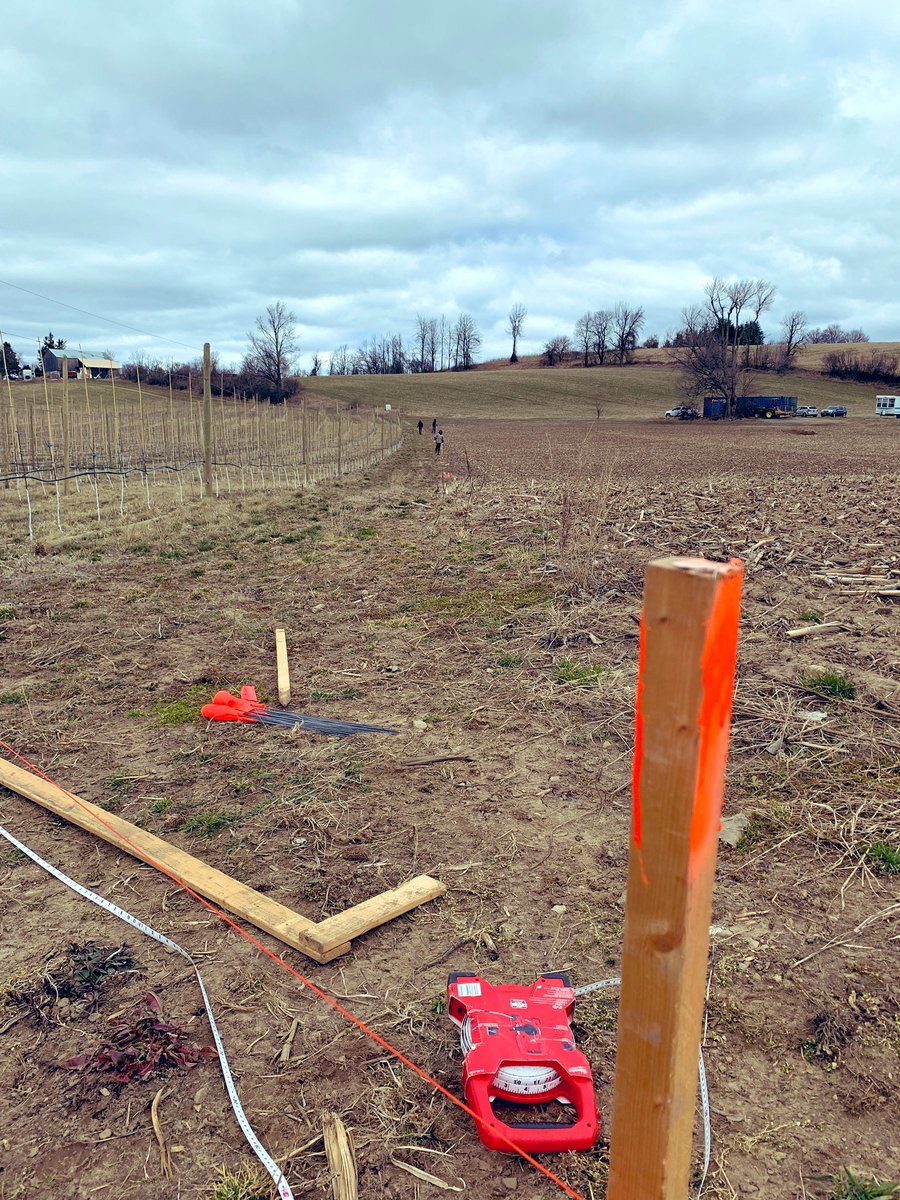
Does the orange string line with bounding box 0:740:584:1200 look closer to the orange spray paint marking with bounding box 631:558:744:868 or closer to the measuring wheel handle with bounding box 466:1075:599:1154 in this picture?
the measuring wheel handle with bounding box 466:1075:599:1154

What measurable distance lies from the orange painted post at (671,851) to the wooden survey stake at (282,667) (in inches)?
164

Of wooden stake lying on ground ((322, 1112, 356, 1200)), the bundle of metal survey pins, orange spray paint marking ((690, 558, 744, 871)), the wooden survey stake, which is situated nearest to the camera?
orange spray paint marking ((690, 558, 744, 871))

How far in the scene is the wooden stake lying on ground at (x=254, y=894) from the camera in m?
2.90

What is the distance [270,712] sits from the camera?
200 inches

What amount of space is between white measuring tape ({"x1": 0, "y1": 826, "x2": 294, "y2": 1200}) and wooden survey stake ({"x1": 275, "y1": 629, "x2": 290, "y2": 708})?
1.90m

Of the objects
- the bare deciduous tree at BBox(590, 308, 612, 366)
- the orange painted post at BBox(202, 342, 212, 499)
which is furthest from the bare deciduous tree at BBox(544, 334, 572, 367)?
the orange painted post at BBox(202, 342, 212, 499)

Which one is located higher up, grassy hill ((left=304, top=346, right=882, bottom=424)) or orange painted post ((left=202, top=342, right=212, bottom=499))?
grassy hill ((left=304, top=346, right=882, bottom=424))

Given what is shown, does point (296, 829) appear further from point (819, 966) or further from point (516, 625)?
point (516, 625)

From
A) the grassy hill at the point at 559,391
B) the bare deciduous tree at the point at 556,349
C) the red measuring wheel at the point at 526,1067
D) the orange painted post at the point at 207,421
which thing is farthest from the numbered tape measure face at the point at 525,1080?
Result: the bare deciduous tree at the point at 556,349

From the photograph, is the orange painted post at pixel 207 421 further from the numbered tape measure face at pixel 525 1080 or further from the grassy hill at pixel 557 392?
the grassy hill at pixel 557 392

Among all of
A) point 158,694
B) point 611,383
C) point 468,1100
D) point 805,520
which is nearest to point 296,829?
point 468,1100

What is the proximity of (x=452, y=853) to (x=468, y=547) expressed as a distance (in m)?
6.83

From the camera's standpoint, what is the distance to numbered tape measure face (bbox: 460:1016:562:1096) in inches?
86.0

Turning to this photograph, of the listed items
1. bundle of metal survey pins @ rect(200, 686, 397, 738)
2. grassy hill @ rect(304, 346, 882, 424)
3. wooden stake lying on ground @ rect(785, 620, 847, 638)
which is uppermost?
grassy hill @ rect(304, 346, 882, 424)
